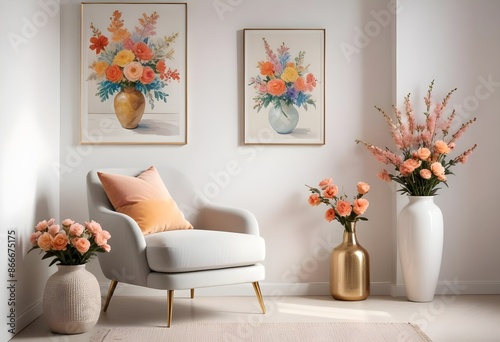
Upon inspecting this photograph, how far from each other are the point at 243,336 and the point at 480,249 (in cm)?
199

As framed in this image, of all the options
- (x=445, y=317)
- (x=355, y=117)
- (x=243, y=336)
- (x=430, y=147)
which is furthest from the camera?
(x=355, y=117)

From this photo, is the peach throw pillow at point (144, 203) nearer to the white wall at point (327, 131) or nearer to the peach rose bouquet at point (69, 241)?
the peach rose bouquet at point (69, 241)

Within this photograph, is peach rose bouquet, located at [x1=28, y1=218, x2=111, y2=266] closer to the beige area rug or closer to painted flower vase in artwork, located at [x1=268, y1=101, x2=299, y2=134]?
the beige area rug

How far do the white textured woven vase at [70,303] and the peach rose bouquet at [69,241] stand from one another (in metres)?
0.07

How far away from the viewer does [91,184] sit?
A: 13.1 ft

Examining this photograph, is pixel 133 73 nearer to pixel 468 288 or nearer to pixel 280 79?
pixel 280 79

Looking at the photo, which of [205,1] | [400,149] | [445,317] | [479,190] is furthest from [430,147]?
[205,1]

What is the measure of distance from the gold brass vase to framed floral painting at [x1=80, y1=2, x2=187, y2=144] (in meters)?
1.29

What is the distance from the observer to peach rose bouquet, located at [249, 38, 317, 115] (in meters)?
4.48

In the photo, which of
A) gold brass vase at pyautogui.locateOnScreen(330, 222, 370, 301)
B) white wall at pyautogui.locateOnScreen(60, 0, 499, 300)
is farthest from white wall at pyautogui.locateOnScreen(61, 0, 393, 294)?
gold brass vase at pyautogui.locateOnScreen(330, 222, 370, 301)

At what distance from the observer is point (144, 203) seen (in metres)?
3.89

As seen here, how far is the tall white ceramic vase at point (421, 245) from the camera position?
13.6 feet

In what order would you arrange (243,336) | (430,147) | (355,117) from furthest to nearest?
1. (355,117)
2. (430,147)
3. (243,336)

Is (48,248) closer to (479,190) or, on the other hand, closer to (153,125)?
(153,125)
